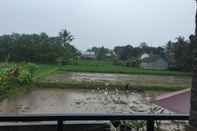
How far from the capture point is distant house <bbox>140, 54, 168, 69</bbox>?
40.8 meters

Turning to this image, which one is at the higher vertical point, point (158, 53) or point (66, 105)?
point (158, 53)

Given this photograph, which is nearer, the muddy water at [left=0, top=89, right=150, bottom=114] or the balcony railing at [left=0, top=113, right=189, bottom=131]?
the balcony railing at [left=0, top=113, right=189, bottom=131]

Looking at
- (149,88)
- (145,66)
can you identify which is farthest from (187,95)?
(145,66)

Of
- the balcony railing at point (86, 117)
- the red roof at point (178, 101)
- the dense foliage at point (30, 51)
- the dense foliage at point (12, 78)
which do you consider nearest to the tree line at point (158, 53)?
the dense foliage at point (30, 51)

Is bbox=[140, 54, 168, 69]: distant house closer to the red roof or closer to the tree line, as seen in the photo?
the tree line

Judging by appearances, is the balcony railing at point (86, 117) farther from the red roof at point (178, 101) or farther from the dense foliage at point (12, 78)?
the dense foliage at point (12, 78)

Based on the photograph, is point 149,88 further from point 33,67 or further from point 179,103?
point 179,103

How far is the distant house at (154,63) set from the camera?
4078 centimetres

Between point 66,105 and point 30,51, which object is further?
point 30,51

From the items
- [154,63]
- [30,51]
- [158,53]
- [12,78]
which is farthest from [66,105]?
[158,53]

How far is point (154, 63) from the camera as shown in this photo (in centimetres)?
4153

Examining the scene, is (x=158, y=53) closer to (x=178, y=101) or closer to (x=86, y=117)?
(x=178, y=101)

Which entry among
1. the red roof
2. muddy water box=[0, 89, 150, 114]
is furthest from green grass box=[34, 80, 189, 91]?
the red roof

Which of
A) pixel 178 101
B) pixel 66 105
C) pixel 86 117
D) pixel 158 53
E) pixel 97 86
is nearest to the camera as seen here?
pixel 86 117
